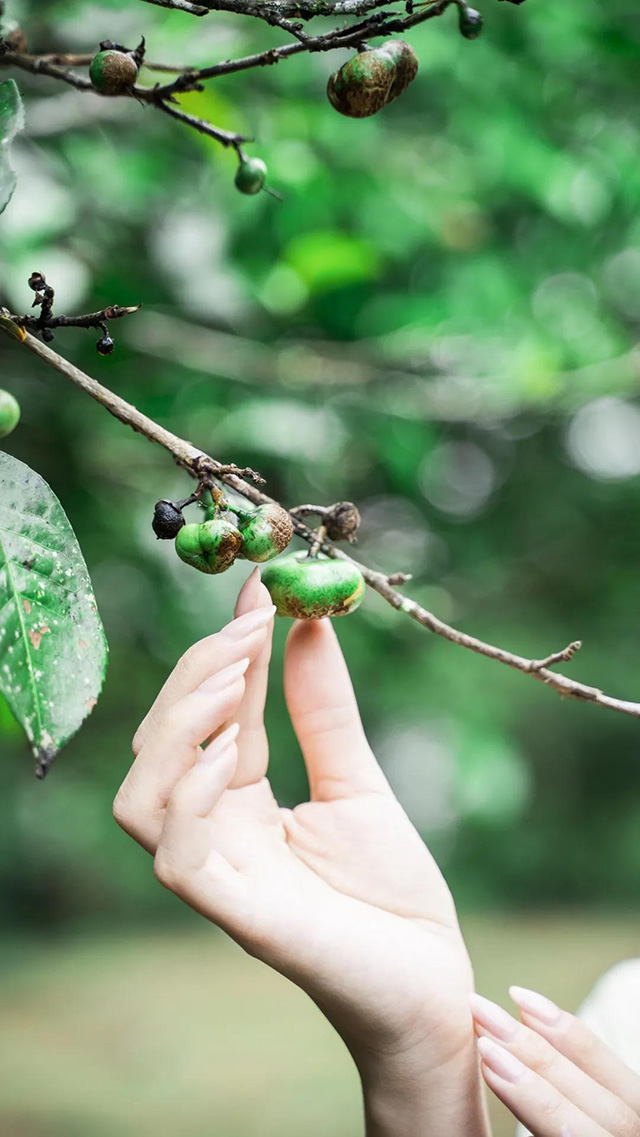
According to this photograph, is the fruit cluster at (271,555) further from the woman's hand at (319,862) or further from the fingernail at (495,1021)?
the fingernail at (495,1021)

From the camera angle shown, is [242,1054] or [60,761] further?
[242,1054]

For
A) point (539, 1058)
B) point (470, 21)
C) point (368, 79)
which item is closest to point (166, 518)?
point (368, 79)

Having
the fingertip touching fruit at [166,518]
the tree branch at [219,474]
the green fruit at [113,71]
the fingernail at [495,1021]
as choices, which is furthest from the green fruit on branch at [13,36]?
the fingernail at [495,1021]

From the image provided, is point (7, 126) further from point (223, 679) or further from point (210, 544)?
point (223, 679)

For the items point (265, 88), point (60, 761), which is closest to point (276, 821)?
point (265, 88)

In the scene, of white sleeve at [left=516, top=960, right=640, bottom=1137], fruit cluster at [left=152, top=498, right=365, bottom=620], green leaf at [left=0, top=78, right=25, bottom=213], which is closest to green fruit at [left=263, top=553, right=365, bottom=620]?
fruit cluster at [left=152, top=498, right=365, bottom=620]

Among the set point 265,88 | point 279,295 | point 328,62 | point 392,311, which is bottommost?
point 279,295

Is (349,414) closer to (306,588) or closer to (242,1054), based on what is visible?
(306,588)

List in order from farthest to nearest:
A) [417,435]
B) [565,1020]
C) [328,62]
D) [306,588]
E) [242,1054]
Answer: [242,1054] < [417,435] < [328,62] < [565,1020] < [306,588]
